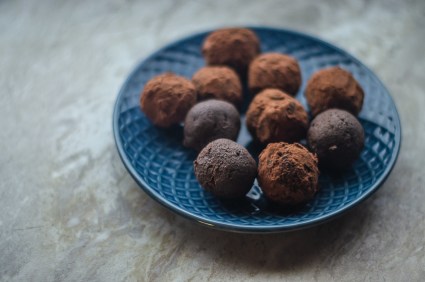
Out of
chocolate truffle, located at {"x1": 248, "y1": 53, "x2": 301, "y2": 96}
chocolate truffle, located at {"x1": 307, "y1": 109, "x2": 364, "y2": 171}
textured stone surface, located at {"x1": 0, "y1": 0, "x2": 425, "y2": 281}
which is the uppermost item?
chocolate truffle, located at {"x1": 248, "y1": 53, "x2": 301, "y2": 96}

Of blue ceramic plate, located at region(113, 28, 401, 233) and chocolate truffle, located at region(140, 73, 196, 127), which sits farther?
chocolate truffle, located at region(140, 73, 196, 127)

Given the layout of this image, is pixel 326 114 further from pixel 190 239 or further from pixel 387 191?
pixel 190 239

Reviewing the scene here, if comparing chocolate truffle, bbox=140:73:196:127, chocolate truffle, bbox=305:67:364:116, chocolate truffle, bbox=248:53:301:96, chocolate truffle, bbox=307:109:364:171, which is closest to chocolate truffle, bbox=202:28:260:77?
chocolate truffle, bbox=248:53:301:96

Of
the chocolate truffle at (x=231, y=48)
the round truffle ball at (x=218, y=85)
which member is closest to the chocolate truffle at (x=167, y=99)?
the round truffle ball at (x=218, y=85)

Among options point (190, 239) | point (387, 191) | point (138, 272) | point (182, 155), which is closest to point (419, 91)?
point (387, 191)

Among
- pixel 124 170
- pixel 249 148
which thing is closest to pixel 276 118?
pixel 249 148

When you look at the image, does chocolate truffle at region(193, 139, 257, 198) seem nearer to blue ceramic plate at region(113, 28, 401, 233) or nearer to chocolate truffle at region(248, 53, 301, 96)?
blue ceramic plate at region(113, 28, 401, 233)
